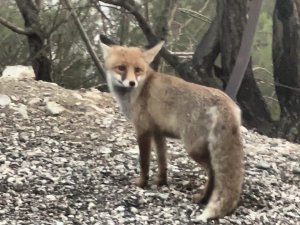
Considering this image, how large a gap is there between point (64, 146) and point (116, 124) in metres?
0.58

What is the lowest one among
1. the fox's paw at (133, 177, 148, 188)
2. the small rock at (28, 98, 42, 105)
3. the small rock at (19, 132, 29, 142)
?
the fox's paw at (133, 177, 148, 188)

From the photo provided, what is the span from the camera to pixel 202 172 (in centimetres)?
456

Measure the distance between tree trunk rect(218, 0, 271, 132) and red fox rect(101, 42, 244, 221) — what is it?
2293 mm

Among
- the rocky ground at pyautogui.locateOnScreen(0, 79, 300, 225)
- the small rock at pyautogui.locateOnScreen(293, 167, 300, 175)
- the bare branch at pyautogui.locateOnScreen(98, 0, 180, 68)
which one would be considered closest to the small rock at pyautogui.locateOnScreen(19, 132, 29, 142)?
the rocky ground at pyautogui.locateOnScreen(0, 79, 300, 225)

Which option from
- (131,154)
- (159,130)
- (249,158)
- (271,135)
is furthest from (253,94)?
(159,130)

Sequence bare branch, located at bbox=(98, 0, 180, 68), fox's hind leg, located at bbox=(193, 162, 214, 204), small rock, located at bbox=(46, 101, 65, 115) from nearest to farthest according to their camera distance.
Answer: fox's hind leg, located at bbox=(193, 162, 214, 204) → small rock, located at bbox=(46, 101, 65, 115) → bare branch, located at bbox=(98, 0, 180, 68)

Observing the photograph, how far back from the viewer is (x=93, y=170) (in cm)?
446

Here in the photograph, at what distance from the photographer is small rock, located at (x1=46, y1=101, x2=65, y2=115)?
5305 mm

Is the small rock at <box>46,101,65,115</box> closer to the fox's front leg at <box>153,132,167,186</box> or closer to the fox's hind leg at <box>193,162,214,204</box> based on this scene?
the fox's front leg at <box>153,132,167,186</box>

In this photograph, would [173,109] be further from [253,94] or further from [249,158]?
[253,94]

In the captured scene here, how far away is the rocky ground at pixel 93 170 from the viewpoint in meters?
3.89

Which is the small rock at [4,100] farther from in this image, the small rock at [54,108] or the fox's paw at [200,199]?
the fox's paw at [200,199]

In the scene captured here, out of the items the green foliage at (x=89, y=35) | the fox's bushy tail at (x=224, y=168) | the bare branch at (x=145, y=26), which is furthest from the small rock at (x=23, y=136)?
the green foliage at (x=89, y=35)

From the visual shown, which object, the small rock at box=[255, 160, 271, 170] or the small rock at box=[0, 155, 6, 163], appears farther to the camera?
the small rock at box=[255, 160, 271, 170]
